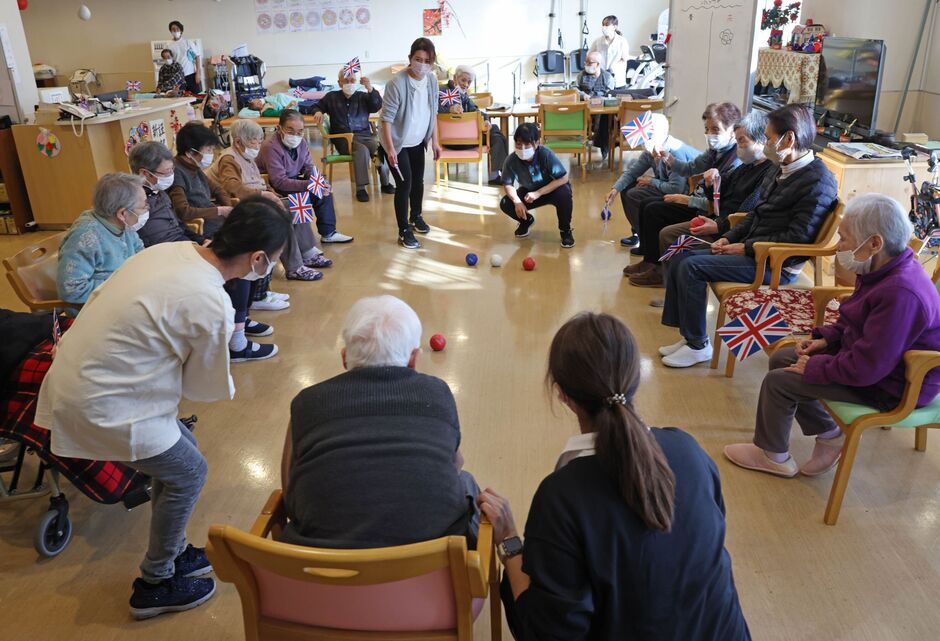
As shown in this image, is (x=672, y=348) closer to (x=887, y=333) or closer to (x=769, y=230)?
(x=769, y=230)

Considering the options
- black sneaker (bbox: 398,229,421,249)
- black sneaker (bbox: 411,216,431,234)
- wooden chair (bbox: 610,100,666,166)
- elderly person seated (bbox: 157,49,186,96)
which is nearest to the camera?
black sneaker (bbox: 398,229,421,249)

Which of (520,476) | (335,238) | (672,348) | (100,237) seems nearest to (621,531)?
(520,476)

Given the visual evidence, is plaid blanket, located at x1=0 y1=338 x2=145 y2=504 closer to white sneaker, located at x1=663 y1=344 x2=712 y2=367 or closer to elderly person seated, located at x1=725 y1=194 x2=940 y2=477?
elderly person seated, located at x1=725 y1=194 x2=940 y2=477

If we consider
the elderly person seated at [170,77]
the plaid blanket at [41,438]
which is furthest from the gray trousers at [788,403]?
the elderly person seated at [170,77]

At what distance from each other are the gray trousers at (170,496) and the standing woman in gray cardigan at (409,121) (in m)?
3.56

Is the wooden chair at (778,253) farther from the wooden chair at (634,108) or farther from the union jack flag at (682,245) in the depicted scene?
the wooden chair at (634,108)

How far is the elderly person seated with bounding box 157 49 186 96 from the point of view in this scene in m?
11.6

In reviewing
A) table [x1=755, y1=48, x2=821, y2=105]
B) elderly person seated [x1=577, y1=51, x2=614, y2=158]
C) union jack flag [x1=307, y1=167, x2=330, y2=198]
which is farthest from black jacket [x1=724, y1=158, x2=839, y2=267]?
elderly person seated [x1=577, y1=51, x2=614, y2=158]

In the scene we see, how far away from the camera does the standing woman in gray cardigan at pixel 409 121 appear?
5.32 m

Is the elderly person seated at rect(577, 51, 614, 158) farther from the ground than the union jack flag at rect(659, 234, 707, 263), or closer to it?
farther from the ground

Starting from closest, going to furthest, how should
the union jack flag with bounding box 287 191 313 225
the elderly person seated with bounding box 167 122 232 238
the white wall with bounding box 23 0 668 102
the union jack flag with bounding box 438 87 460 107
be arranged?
the elderly person seated with bounding box 167 122 232 238 < the union jack flag with bounding box 287 191 313 225 < the union jack flag with bounding box 438 87 460 107 < the white wall with bounding box 23 0 668 102

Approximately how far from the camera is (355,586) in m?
Result: 1.44

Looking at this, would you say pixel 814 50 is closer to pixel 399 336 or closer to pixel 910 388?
pixel 910 388

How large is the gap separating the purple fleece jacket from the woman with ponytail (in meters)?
1.17
